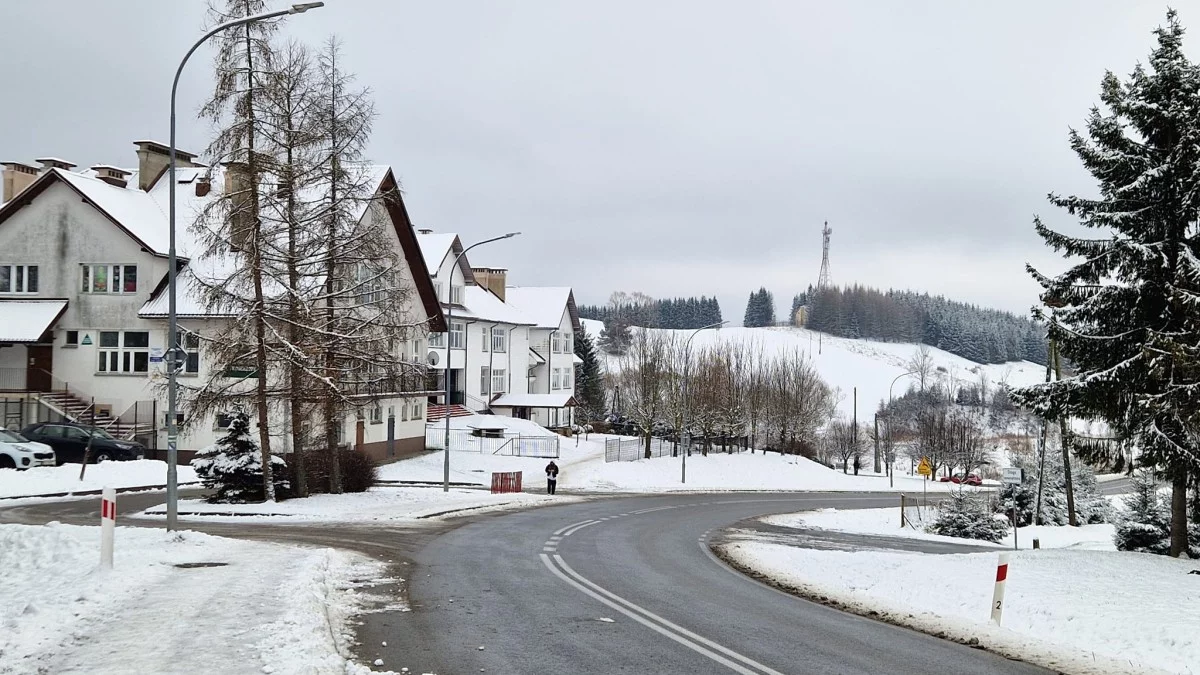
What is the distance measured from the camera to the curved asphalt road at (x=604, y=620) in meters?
9.18

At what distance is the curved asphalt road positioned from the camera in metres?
9.18

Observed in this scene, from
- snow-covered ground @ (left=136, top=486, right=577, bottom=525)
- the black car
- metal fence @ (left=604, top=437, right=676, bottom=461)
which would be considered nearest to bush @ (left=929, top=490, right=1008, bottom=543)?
snow-covered ground @ (left=136, top=486, right=577, bottom=525)

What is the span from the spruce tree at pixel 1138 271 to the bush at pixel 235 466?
68.0 ft

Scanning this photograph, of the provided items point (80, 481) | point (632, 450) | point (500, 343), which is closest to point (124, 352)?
point (80, 481)

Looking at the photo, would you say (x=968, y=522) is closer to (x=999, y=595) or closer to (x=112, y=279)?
(x=999, y=595)

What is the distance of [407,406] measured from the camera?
4838cm

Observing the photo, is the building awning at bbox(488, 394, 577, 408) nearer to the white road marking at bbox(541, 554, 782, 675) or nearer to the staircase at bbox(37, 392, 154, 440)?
the staircase at bbox(37, 392, 154, 440)

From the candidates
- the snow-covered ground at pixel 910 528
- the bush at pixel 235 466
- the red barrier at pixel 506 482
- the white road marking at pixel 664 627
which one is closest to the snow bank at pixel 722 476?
the red barrier at pixel 506 482

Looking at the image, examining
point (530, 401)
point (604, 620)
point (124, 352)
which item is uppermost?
point (124, 352)

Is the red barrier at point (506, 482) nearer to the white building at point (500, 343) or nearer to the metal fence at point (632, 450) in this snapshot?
the white building at point (500, 343)

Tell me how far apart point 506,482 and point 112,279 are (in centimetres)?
1918

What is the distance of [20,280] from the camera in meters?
40.9

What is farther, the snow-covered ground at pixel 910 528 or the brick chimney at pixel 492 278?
the brick chimney at pixel 492 278

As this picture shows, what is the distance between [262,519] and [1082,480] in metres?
34.7
